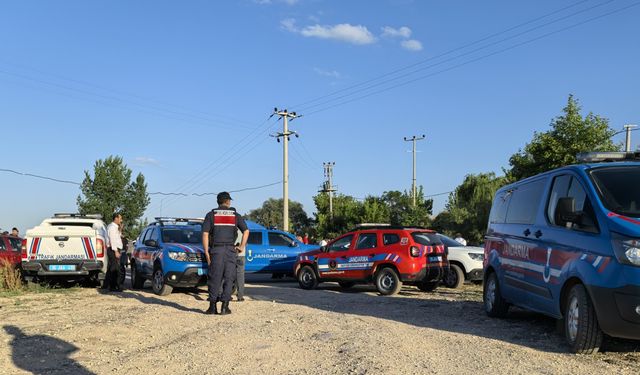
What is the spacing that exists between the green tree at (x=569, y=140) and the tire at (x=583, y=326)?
16885 mm

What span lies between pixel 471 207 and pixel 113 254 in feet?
121

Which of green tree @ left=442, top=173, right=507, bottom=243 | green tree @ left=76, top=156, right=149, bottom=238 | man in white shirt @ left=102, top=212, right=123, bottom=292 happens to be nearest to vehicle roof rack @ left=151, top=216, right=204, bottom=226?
man in white shirt @ left=102, top=212, right=123, bottom=292

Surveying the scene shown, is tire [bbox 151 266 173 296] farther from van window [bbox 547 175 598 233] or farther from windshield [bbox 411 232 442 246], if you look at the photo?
van window [bbox 547 175 598 233]

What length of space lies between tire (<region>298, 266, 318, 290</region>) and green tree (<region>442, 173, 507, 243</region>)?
28.8 metres

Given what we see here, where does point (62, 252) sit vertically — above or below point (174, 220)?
below

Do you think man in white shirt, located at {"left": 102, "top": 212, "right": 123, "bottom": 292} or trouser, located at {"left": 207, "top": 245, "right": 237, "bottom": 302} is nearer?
trouser, located at {"left": 207, "top": 245, "right": 237, "bottom": 302}

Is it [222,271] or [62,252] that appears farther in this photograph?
[62,252]

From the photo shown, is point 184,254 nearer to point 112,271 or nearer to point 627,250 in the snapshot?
point 112,271

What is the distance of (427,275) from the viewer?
1269 cm

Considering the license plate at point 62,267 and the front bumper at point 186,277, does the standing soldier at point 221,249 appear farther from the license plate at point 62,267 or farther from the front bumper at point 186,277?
the license plate at point 62,267

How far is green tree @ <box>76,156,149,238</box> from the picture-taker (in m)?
51.8

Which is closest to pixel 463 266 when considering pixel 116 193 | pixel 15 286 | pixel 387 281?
pixel 387 281

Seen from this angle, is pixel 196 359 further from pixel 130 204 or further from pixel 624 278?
pixel 130 204

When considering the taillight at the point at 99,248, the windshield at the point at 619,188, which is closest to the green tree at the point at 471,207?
the taillight at the point at 99,248
